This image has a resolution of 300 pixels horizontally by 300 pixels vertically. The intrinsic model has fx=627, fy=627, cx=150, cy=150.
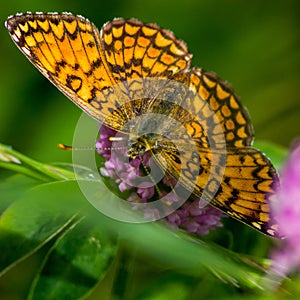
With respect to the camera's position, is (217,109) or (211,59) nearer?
(217,109)

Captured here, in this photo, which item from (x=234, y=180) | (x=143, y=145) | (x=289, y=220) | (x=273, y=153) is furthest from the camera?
(x=273, y=153)

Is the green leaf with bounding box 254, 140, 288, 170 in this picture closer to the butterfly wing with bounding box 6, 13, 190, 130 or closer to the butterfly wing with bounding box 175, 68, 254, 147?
the butterfly wing with bounding box 175, 68, 254, 147

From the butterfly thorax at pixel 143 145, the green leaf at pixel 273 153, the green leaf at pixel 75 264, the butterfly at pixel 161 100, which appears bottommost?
the green leaf at pixel 75 264

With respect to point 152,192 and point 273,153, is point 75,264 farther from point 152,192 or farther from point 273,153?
point 273,153

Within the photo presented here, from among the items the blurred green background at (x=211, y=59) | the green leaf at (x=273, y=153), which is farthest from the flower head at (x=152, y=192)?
the blurred green background at (x=211, y=59)

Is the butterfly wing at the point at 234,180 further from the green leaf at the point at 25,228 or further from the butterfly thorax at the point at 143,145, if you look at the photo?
the green leaf at the point at 25,228

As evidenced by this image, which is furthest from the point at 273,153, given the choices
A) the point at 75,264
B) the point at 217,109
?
the point at 75,264

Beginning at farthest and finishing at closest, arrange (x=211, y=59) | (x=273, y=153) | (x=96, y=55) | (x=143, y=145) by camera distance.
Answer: (x=211, y=59)
(x=273, y=153)
(x=96, y=55)
(x=143, y=145)

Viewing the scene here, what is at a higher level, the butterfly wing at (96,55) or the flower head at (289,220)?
the butterfly wing at (96,55)
